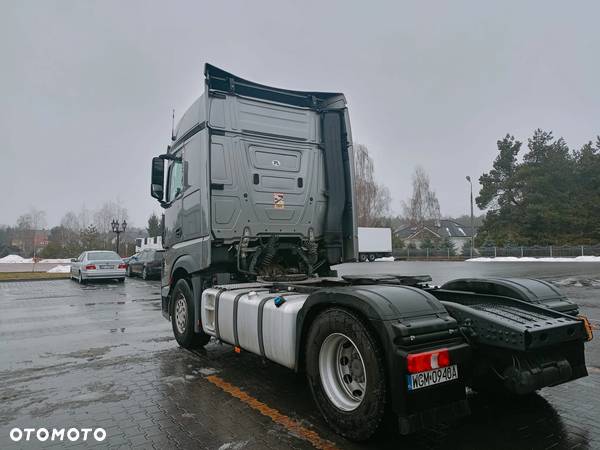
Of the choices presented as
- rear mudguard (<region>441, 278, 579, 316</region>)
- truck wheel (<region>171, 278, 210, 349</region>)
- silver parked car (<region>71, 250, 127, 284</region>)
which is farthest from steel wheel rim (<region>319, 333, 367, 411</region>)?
silver parked car (<region>71, 250, 127, 284</region>)

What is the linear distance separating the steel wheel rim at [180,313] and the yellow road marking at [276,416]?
5.27 feet

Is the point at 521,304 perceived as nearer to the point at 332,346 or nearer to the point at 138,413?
the point at 332,346

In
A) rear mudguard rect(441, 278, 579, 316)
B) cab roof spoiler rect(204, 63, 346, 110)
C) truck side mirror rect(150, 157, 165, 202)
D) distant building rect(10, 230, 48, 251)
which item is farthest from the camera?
distant building rect(10, 230, 48, 251)

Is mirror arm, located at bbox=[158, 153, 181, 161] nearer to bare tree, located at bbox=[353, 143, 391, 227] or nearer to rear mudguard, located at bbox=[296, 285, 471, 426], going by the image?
rear mudguard, located at bbox=[296, 285, 471, 426]

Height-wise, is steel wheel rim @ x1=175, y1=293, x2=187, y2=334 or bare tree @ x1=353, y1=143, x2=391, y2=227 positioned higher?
bare tree @ x1=353, y1=143, x2=391, y2=227

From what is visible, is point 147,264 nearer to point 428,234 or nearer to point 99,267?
point 99,267

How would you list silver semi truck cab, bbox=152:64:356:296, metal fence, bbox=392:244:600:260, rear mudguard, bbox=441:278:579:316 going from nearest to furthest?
rear mudguard, bbox=441:278:579:316 < silver semi truck cab, bbox=152:64:356:296 < metal fence, bbox=392:244:600:260

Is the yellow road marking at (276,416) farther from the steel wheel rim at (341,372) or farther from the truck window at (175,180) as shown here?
the truck window at (175,180)

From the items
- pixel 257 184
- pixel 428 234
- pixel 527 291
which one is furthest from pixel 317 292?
pixel 428 234

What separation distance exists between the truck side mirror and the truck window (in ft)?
0.55

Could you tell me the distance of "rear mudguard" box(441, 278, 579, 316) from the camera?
3.98 metres

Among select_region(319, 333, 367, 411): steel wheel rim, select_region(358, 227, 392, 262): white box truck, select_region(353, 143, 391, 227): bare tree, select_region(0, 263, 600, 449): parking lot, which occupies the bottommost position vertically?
select_region(0, 263, 600, 449): parking lot

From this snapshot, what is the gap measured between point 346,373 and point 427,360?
0.86 metres

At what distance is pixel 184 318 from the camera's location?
634 cm
